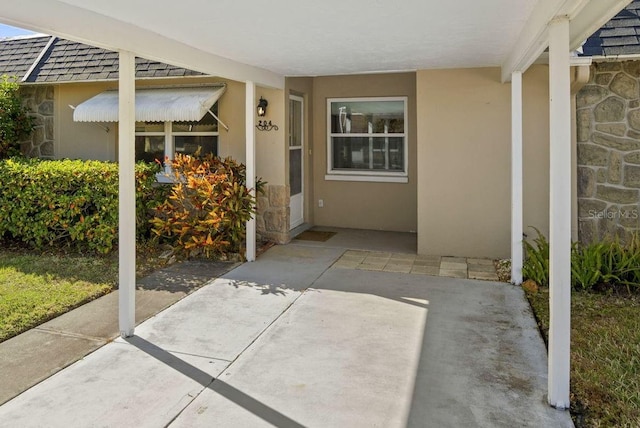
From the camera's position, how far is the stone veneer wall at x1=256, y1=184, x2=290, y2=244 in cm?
984

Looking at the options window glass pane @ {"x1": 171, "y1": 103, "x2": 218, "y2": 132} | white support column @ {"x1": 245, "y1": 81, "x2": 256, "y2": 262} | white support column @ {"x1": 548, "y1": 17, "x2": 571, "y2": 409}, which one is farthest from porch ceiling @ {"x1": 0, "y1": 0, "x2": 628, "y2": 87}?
window glass pane @ {"x1": 171, "y1": 103, "x2": 218, "y2": 132}

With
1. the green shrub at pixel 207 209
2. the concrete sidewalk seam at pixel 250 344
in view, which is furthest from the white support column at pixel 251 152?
the concrete sidewalk seam at pixel 250 344

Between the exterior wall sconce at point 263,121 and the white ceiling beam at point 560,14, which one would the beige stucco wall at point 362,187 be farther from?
the white ceiling beam at point 560,14

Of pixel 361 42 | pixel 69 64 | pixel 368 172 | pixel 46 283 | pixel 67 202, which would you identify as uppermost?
pixel 69 64

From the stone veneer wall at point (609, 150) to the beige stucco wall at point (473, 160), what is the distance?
59 centimetres

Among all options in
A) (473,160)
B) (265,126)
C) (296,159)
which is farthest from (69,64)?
(473,160)

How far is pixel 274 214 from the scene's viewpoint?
32.5 feet

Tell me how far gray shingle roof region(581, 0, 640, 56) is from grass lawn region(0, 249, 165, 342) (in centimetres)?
773

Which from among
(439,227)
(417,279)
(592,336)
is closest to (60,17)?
(417,279)

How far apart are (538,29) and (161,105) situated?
6.93 m

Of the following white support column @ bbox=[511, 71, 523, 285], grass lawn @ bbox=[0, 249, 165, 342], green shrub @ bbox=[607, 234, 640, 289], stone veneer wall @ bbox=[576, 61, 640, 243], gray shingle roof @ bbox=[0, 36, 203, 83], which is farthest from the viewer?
gray shingle roof @ bbox=[0, 36, 203, 83]

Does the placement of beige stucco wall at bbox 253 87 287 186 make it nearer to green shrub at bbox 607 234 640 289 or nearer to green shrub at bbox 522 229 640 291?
green shrub at bbox 522 229 640 291

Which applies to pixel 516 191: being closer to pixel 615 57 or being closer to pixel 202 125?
pixel 615 57

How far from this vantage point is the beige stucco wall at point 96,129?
389 inches
